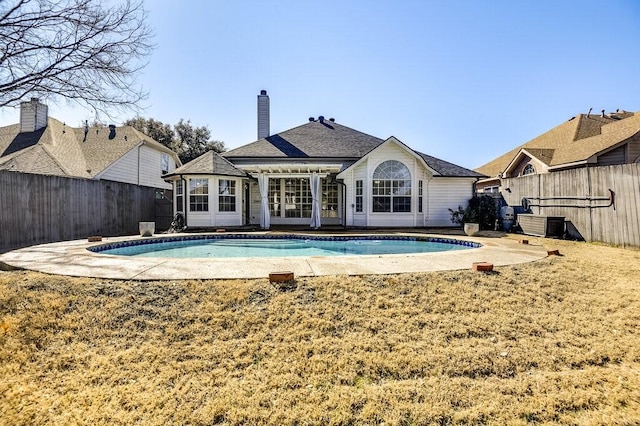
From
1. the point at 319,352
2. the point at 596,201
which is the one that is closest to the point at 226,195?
the point at 319,352

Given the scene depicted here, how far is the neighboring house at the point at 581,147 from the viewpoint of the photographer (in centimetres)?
1448

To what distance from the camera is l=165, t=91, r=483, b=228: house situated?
1497cm

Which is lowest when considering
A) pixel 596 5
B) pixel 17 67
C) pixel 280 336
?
pixel 280 336

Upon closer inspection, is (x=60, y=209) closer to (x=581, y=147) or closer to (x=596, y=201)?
(x=596, y=201)

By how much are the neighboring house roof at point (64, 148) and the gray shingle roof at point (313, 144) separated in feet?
24.3

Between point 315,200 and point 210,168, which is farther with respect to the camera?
point 315,200

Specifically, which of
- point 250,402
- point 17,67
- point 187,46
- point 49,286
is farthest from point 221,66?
point 250,402

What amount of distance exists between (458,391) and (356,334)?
1.24m

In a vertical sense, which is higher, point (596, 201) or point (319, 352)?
point (596, 201)

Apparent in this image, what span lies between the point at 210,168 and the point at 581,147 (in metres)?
19.7

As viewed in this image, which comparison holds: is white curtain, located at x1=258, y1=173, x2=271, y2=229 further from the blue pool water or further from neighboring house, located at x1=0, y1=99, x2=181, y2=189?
neighboring house, located at x1=0, y1=99, x2=181, y2=189

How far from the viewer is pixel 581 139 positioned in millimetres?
18266

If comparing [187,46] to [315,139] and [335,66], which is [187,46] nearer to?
[335,66]

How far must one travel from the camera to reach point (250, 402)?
2.75 meters
